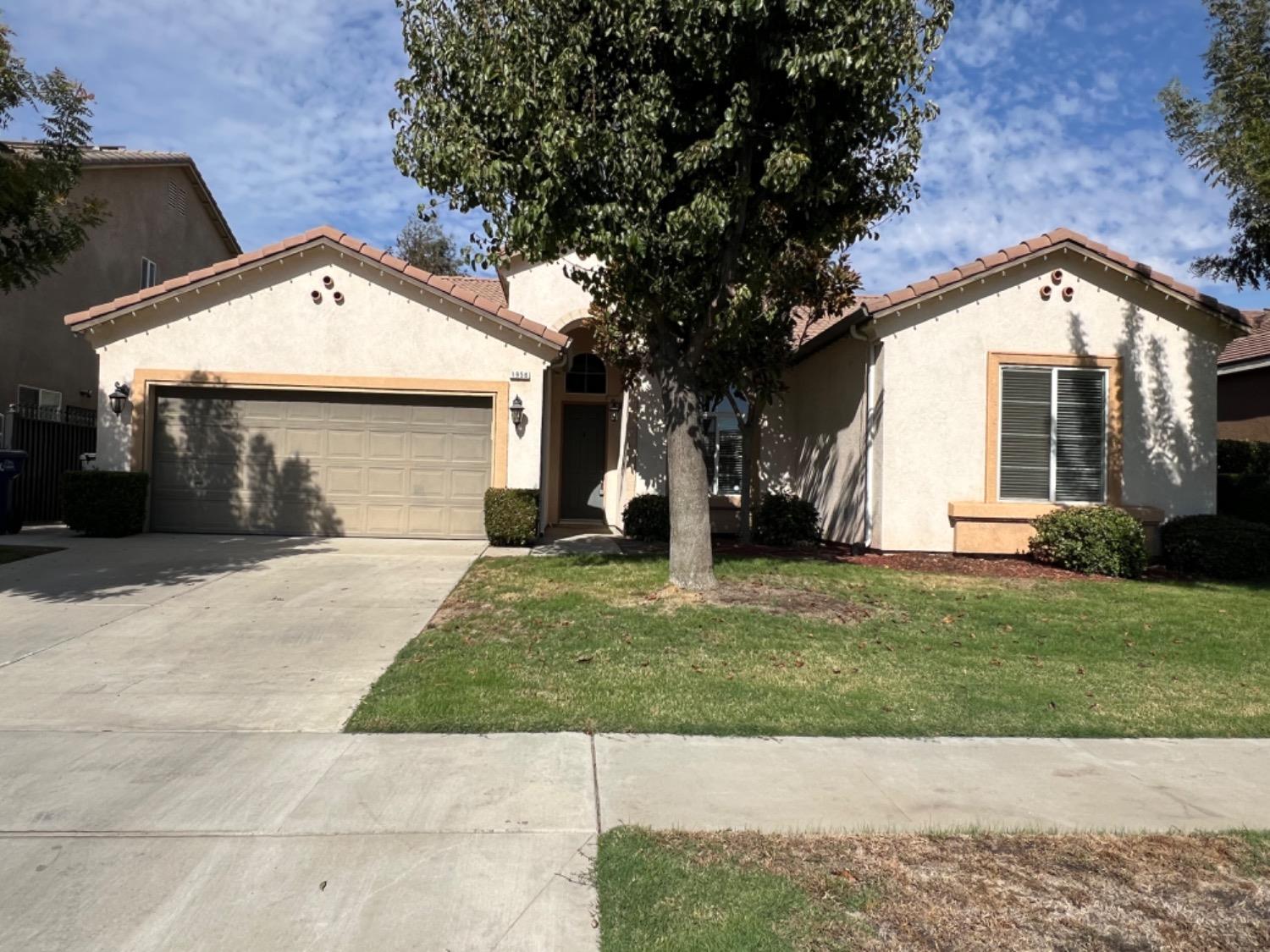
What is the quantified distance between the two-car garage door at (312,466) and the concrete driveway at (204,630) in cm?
149

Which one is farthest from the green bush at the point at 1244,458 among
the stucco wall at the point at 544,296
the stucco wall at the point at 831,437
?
the stucco wall at the point at 544,296

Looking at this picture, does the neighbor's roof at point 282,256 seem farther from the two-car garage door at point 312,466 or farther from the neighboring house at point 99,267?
the neighboring house at point 99,267

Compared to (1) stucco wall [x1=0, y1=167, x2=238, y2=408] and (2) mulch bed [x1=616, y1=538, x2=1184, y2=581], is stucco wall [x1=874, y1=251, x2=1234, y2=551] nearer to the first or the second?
(2) mulch bed [x1=616, y1=538, x2=1184, y2=581]

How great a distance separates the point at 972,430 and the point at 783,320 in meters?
3.23

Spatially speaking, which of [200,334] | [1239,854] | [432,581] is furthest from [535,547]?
[1239,854]

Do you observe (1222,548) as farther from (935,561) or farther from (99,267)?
(99,267)

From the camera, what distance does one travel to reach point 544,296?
17.1 metres

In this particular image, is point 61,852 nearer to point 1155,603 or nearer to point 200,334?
point 1155,603

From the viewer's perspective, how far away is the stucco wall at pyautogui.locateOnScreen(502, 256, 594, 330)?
17078 millimetres

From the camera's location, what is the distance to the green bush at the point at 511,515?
13.5 meters

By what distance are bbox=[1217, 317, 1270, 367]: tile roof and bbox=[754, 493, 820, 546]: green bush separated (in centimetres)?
1082

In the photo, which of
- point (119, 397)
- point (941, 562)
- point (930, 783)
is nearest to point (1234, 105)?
point (941, 562)

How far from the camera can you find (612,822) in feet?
13.4

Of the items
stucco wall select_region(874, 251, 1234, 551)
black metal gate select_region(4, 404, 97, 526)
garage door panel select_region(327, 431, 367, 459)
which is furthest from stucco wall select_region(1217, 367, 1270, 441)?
black metal gate select_region(4, 404, 97, 526)
